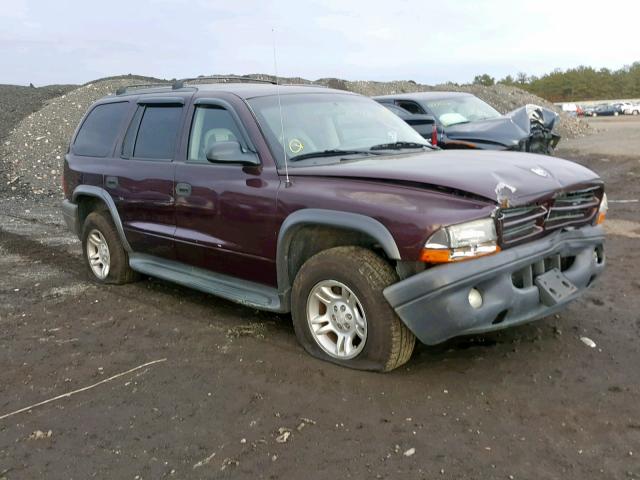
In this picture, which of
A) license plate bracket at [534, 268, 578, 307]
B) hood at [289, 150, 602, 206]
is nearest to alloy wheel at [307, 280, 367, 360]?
hood at [289, 150, 602, 206]

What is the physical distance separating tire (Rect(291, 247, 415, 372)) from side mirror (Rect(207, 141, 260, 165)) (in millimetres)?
Answer: 876

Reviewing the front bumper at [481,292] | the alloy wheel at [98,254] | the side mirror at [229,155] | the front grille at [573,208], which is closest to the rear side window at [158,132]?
the side mirror at [229,155]

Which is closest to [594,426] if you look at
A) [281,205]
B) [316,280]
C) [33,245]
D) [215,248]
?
[316,280]

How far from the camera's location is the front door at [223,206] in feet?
14.5

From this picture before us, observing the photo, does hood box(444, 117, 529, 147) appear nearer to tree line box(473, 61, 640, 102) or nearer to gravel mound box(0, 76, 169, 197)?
gravel mound box(0, 76, 169, 197)

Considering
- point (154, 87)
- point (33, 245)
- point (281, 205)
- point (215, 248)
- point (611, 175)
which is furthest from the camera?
point (611, 175)

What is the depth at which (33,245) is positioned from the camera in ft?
28.2

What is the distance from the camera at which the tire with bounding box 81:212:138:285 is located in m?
6.16

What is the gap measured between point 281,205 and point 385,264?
876mm

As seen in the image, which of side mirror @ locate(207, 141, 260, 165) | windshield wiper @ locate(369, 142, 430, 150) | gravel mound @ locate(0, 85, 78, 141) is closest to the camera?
side mirror @ locate(207, 141, 260, 165)

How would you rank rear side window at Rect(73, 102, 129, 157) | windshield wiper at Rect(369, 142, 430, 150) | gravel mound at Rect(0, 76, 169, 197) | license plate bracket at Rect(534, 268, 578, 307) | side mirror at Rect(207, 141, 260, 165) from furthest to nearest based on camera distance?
1. gravel mound at Rect(0, 76, 169, 197)
2. rear side window at Rect(73, 102, 129, 157)
3. windshield wiper at Rect(369, 142, 430, 150)
4. side mirror at Rect(207, 141, 260, 165)
5. license plate bracket at Rect(534, 268, 578, 307)

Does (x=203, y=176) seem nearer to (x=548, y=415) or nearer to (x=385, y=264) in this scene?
(x=385, y=264)

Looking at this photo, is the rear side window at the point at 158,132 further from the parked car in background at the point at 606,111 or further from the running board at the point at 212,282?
the parked car in background at the point at 606,111

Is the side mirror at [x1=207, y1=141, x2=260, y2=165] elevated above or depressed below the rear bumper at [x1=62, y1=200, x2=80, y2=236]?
above
